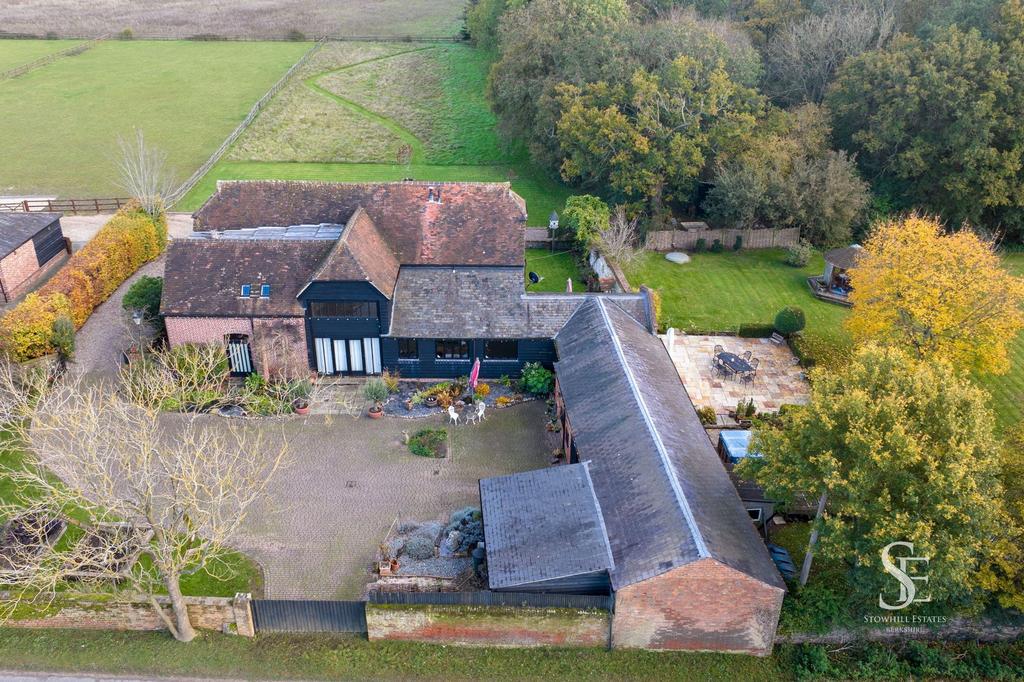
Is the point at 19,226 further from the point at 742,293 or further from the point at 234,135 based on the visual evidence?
the point at 742,293

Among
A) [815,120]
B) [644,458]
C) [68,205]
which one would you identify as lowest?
[68,205]

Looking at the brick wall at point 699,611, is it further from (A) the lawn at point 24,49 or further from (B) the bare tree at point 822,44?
(A) the lawn at point 24,49

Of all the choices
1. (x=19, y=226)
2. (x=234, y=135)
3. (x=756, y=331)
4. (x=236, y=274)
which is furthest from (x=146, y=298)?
(x=234, y=135)

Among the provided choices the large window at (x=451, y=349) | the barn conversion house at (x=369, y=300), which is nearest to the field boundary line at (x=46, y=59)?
the barn conversion house at (x=369, y=300)

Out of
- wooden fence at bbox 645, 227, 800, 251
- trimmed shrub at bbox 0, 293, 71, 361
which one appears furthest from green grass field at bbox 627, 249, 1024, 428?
trimmed shrub at bbox 0, 293, 71, 361

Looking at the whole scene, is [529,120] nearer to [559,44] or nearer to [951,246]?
[559,44]

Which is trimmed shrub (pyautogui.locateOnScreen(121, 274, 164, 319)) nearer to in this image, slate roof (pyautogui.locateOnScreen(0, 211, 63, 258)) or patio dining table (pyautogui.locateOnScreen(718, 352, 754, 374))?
slate roof (pyautogui.locateOnScreen(0, 211, 63, 258))

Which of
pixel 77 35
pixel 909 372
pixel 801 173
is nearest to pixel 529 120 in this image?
pixel 801 173
